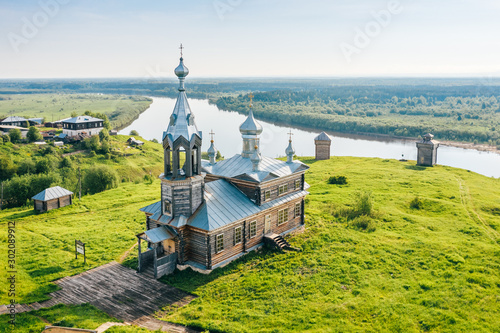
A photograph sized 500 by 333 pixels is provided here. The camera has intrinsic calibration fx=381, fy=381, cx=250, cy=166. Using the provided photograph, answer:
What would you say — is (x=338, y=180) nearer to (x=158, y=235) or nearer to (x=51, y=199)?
(x=158, y=235)

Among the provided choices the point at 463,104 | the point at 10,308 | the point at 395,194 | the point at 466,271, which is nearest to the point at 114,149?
the point at 395,194

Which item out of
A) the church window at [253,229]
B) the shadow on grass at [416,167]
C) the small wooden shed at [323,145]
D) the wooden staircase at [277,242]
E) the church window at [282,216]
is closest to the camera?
the church window at [253,229]

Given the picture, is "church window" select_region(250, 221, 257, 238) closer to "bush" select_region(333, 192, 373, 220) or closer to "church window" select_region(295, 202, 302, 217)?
"church window" select_region(295, 202, 302, 217)

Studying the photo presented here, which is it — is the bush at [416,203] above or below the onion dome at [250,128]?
below

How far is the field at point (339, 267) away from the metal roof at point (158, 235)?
192cm

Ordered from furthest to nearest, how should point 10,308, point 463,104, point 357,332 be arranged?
point 463,104
point 10,308
point 357,332

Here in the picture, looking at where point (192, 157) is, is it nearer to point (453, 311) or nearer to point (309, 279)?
point (309, 279)

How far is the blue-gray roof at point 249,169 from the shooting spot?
2155 cm

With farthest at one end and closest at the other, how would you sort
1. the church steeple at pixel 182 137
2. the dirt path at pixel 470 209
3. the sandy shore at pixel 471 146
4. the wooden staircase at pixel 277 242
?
the sandy shore at pixel 471 146, the dirt path at pixel 470 209, the wooden staircase at pixel 277 242, the church steeple at pixel 182 137

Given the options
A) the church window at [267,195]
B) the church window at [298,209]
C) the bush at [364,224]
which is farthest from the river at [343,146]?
the church window at [267,195]

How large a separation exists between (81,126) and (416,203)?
6014 cm

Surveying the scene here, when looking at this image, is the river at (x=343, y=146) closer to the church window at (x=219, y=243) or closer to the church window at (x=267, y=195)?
the church window at (x=267, y=195)

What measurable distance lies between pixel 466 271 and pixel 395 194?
14.7m

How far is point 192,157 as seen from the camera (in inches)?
747
